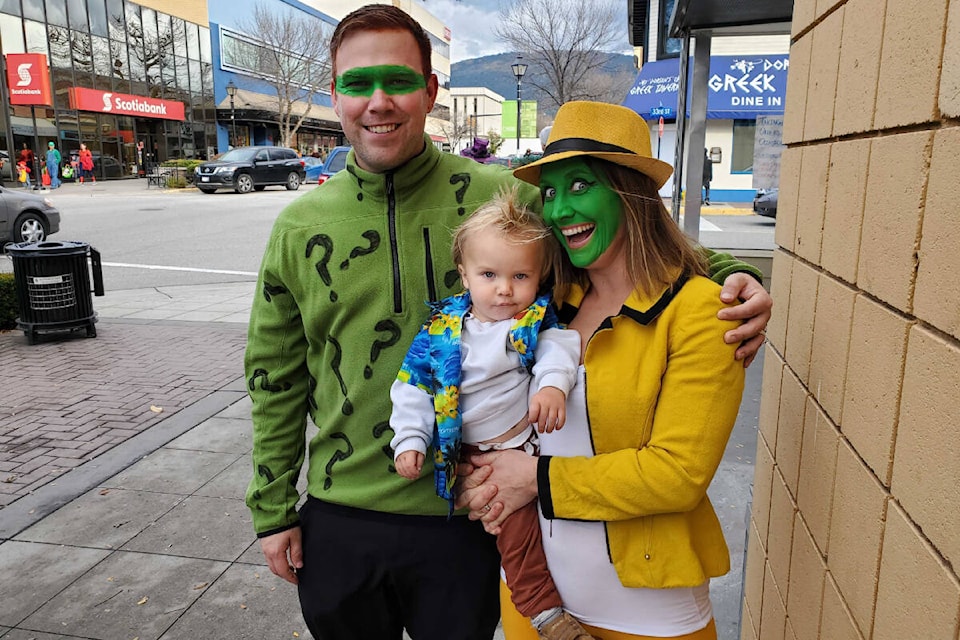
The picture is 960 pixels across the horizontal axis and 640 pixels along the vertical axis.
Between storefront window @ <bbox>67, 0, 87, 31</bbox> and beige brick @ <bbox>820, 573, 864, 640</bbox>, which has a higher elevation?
storefront window @ <bbox>67, 0, 87, 31</bbox>

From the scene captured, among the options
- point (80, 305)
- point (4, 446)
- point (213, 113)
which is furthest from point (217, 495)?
point (213, 113)

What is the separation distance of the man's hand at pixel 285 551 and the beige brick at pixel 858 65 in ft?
5.96

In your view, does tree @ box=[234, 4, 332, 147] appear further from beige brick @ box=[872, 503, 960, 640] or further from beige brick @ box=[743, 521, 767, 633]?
beige brick @ box=[872, 503, 960, 640]

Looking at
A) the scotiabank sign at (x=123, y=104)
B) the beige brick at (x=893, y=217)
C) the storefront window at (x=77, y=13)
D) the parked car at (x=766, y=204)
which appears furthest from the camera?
the scotiabank sign at (x=123, y=104)

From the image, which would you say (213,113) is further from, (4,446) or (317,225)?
(317,225)

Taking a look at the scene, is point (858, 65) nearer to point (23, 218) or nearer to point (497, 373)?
point (497, 373)

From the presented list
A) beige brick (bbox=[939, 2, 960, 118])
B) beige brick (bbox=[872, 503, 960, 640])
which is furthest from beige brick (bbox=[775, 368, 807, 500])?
beige brick (bbox=[939, 2, 960, 118])

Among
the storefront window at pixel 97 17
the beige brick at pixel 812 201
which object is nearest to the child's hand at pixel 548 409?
the beige brick at pixel 812 201

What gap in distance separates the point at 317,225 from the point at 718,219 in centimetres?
1968

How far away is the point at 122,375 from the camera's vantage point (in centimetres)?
715

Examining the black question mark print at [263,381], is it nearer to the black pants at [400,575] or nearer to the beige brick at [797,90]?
the black pants at [400,575]

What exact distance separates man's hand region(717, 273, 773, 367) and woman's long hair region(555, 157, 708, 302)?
0.41ft

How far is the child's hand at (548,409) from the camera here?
1.67 m

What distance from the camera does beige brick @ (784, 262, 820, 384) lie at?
1.94 meters
